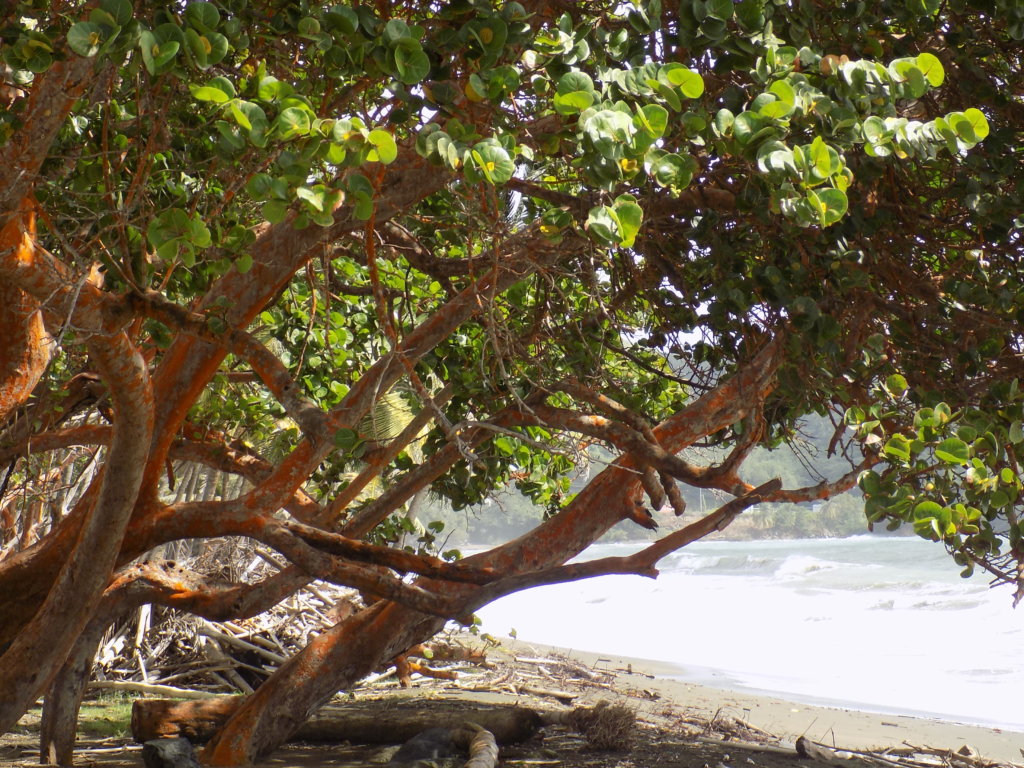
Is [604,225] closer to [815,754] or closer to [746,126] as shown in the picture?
[746,126]

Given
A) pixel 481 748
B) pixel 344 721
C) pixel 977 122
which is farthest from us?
pixel 344 721

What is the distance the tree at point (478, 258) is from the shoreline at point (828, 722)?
461cm

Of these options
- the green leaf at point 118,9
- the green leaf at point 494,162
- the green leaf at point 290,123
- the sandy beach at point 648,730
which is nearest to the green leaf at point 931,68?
the green leaf at point 494,162

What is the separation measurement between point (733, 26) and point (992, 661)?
15087 mm

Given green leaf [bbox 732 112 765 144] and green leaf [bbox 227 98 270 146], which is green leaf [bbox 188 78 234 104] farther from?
green leaf [bbox 732 112 765 144]

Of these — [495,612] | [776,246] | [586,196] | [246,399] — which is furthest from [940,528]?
[495,612]

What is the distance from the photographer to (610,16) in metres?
3.14

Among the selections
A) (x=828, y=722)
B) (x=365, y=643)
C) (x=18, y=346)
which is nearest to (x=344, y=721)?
(x=365, y=643)

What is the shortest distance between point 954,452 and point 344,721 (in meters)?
5.11

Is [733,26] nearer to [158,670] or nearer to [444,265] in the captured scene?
[444,265]

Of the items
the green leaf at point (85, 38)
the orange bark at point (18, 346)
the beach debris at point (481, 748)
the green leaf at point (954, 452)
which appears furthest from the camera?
the beach debris at point (481, 748)

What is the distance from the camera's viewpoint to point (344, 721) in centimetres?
623

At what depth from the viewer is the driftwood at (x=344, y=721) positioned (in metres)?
5.69

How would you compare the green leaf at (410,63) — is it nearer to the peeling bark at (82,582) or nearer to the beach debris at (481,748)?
the peeling bark at (82,582)
